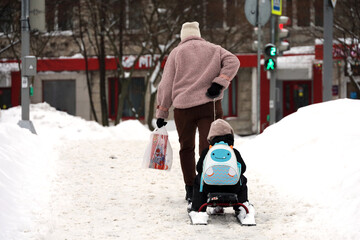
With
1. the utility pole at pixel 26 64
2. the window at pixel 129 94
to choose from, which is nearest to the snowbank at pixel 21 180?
the utility pole at pixel 26 64

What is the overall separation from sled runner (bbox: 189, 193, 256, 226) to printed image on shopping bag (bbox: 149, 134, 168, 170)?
1046 mm

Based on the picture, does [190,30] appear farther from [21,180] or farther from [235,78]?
[235,78]

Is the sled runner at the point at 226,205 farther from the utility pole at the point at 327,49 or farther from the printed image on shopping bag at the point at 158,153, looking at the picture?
the utility pole at the point at 327,49

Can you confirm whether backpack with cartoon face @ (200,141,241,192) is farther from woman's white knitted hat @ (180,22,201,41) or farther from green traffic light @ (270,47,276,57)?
green traffic light @ (270,47,276,57)

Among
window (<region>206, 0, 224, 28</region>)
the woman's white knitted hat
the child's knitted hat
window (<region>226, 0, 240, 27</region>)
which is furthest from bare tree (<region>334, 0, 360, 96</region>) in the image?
the child's knitted hat

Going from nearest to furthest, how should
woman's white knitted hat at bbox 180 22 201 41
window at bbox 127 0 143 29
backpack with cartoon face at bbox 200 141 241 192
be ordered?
backpack with cartoon face at bbox 200 141 241 192, woman's white knitted hat at bbox 180 22 201 41, window at bbox 127 0 143 29

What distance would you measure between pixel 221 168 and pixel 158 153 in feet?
4.08

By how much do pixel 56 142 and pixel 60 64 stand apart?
17.0 m

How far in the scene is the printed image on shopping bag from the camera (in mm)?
6672

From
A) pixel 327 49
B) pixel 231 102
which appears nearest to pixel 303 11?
pixel 231 102

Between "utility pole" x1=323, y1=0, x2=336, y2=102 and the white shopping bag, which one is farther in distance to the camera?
"utility pole" x1=323, y1=0, x2=336, y2=102

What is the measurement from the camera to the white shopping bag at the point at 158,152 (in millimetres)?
6668

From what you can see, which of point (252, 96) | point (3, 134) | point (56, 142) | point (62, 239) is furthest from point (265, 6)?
point (252, 96)

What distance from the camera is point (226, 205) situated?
18.6 feet
